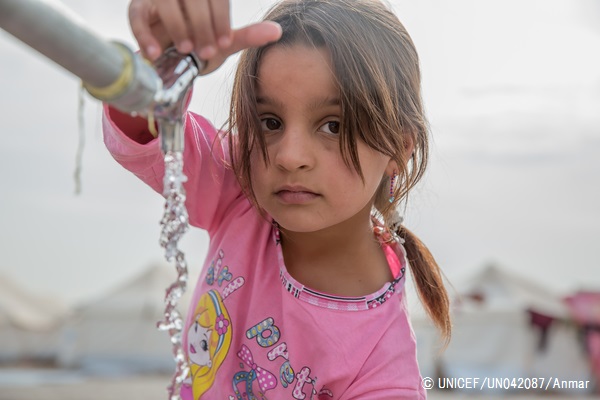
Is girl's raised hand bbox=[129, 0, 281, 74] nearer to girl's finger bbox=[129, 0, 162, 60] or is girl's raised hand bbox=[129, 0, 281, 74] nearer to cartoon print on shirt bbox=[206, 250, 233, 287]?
girl's finger bbox=[129, 0, 162, 60]

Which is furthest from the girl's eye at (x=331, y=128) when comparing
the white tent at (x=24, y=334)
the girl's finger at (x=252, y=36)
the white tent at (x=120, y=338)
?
the white tent at (x=24, y=334)

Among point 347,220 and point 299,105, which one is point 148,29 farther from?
point 347,220

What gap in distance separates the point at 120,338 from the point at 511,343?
304 cm

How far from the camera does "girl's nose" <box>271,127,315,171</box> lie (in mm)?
1053

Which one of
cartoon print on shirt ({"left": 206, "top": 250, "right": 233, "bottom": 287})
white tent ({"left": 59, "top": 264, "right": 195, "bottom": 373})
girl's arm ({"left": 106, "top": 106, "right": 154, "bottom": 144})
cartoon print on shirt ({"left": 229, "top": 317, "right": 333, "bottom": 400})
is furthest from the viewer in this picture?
white tent ({"left": 59, "top": 264, "right": 195, "bottom": 373})

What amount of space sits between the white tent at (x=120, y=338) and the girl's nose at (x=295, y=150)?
5.03 metres

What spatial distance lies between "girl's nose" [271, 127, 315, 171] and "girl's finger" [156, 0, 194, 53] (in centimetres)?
32

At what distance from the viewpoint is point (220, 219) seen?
1352 millimetres

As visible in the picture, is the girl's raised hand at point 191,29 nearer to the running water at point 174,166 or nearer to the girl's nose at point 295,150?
the running water at point 174,166

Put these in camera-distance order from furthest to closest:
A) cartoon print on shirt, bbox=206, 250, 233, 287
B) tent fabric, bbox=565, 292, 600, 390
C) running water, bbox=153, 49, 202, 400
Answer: tent fabric, bbox=565, 292, 600, 390, cartoon print on shirt, bbox=206, 250, 233, 287, running water, bbox=153, 49, 202, 400

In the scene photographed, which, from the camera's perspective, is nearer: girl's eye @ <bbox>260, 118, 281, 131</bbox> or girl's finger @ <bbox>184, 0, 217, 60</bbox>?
girl's finger @ <bbox>184, 0, 217, 60</bbox>

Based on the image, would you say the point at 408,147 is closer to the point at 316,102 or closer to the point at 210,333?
the point at 316,102

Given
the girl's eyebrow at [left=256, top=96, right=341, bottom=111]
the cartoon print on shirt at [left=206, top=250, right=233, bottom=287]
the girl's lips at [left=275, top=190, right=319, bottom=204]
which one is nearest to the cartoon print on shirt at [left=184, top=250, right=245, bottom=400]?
the cartoon print on shirt at [left=206, top=250, right=233, bottom=287]

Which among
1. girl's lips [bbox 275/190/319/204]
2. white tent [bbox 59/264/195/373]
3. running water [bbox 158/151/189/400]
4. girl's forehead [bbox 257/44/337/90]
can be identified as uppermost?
→ white tent [bbox 59/264/195/373]
